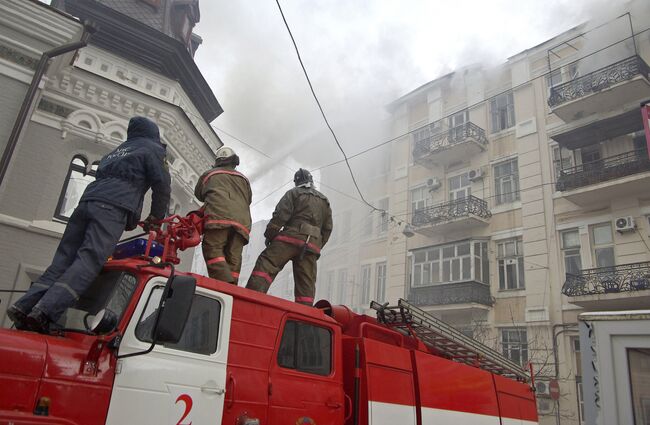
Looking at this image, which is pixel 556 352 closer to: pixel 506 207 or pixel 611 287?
pixel 611 287

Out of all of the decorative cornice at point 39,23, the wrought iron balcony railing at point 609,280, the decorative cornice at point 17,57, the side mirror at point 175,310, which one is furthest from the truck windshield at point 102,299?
the wrought iron balcony railing at point 609,280

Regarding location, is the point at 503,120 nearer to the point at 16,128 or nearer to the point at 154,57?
the point at 154,57

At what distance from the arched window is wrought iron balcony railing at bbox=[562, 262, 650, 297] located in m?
15.1

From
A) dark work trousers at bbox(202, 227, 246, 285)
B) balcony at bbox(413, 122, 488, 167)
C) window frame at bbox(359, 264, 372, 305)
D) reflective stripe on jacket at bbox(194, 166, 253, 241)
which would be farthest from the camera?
window frame at bbox(359, 264, 372, 305)

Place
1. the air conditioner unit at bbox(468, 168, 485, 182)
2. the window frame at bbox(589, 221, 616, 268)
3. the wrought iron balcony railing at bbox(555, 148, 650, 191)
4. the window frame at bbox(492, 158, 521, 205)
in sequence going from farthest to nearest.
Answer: the air conditioner unit at bbox(468, 168, 485, 182), the window frame at bbox(492, 158, 521, 205), the window frame at bbox(589, 221, 616, 268), the wrought iron balcony railing at bbox(555, 148, 650, 191)

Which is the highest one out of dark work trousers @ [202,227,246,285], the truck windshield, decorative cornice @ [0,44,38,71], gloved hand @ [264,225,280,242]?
decorative cornice @ [0,44,38,71]

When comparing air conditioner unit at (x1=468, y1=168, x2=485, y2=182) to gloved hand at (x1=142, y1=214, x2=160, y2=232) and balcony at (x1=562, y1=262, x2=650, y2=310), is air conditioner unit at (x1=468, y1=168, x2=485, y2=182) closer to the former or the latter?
balcony at (x1=562, y1=262, x2=650, y2=310)

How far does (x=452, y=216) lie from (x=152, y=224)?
733 inches

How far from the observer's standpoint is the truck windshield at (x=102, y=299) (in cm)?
344

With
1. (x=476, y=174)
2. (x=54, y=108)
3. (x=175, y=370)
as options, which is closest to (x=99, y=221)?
(x=175, y=370)

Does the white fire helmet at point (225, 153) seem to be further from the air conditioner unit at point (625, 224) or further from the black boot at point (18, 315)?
the air conditioner unit at point (625, 224)

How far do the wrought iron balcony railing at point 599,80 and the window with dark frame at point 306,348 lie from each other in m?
17.5

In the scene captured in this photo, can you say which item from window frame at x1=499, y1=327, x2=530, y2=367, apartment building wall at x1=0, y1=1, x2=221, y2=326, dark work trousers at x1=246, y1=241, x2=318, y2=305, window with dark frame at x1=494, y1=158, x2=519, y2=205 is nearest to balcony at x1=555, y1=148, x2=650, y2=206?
window with dark frame at x1=494, y1=158, x2=519, y2=205

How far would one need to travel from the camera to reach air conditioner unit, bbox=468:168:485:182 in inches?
872
